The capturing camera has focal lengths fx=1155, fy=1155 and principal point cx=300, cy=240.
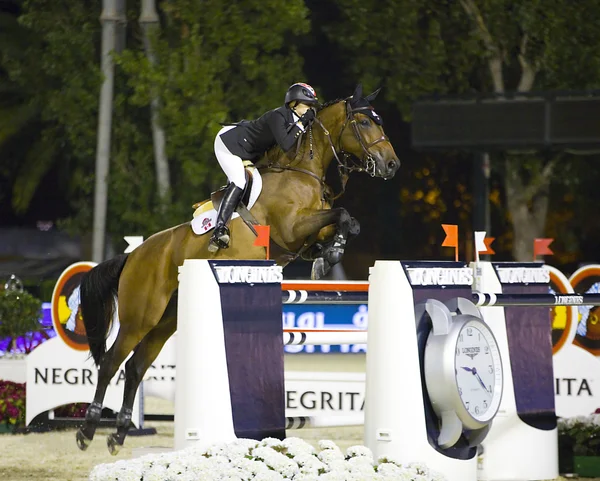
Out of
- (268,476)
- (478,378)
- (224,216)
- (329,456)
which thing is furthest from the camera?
(224,216)

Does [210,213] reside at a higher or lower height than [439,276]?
higher

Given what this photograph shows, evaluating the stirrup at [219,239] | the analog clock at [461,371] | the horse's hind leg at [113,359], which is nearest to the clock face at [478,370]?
the analog clock at [461,371]

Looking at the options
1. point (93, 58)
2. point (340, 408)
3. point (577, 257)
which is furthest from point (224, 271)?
point (577, 257)

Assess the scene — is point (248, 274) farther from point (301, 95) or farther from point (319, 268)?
point (301, 95)

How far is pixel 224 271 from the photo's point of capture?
4031mm

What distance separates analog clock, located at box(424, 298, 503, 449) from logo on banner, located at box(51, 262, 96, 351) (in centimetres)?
357

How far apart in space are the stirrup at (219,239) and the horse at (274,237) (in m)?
0.07

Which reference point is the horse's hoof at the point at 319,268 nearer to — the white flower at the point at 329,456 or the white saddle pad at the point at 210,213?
the white saddle pad at the point at 210,213

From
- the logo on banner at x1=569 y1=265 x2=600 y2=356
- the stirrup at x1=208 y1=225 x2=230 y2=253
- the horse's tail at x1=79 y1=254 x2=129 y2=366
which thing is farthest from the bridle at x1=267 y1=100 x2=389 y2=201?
the logo on banner at x1=569 y1=265 x2=600 y2=356

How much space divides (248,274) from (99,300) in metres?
2.49

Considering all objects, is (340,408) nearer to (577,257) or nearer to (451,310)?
(451,310)

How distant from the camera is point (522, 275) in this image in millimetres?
5309

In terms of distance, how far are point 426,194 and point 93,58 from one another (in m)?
5.52

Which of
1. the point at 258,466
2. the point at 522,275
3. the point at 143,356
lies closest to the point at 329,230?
the point at 522,275
